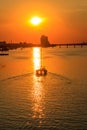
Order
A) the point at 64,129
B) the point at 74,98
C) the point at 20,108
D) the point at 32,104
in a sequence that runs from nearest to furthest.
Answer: the point at 64,129 → the point at 20,108 → the point at 32,104 → the point at 74,98

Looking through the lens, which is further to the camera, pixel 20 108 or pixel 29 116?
pixel 20 108

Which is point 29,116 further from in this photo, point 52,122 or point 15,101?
point 15,101

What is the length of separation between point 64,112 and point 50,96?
35.0 feet

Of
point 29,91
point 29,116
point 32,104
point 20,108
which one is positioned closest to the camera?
point 29,116

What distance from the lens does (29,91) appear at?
54.6 metres

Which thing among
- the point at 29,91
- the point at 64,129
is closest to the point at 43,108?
the point at 64,129

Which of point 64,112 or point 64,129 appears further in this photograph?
point 64,112

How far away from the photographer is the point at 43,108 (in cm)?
4066

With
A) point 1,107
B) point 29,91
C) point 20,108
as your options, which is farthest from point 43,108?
point 29,91

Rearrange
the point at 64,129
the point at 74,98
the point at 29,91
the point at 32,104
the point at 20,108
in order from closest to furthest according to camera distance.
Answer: the point at 64,129 → the point at 20,108 → the point at 32,104 → the point at 74,98 → the point at 29,91

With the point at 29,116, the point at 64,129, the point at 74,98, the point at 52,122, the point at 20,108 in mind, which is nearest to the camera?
the point at 64,129

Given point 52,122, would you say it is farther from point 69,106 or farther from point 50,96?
point 50,96

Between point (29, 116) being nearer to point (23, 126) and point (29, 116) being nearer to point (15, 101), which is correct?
point (23, 126)

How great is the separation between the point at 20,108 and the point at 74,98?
9902 millimetres
